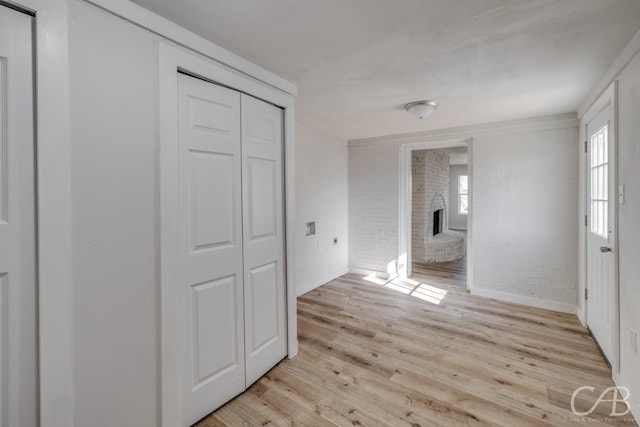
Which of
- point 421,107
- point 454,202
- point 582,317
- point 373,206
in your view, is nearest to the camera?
point 421,107

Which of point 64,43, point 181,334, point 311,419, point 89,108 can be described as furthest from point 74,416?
point 64,43

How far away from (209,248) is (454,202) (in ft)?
29.8

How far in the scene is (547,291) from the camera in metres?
3.40

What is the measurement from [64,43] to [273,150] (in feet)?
4.00

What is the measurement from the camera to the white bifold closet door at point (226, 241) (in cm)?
166

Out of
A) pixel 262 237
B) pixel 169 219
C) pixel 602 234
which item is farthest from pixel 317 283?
pixel 602 234

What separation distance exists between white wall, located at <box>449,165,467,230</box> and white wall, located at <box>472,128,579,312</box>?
5.89 metres

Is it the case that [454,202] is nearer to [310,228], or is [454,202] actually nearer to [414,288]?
[414,288]

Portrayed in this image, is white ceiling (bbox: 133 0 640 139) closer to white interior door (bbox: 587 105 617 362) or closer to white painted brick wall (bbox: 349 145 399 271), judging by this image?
white interior door (bbox: 587 105 617 362)

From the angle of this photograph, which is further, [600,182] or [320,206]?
[320,206]

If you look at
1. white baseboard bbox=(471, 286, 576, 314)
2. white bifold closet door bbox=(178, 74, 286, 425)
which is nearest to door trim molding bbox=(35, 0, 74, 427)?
white bifold closet door bbox=(178, 74, 286, 425)

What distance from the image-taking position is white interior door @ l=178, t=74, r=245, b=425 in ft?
5.41

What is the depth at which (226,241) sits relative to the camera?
186 cm

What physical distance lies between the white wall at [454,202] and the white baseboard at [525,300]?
5.87m
